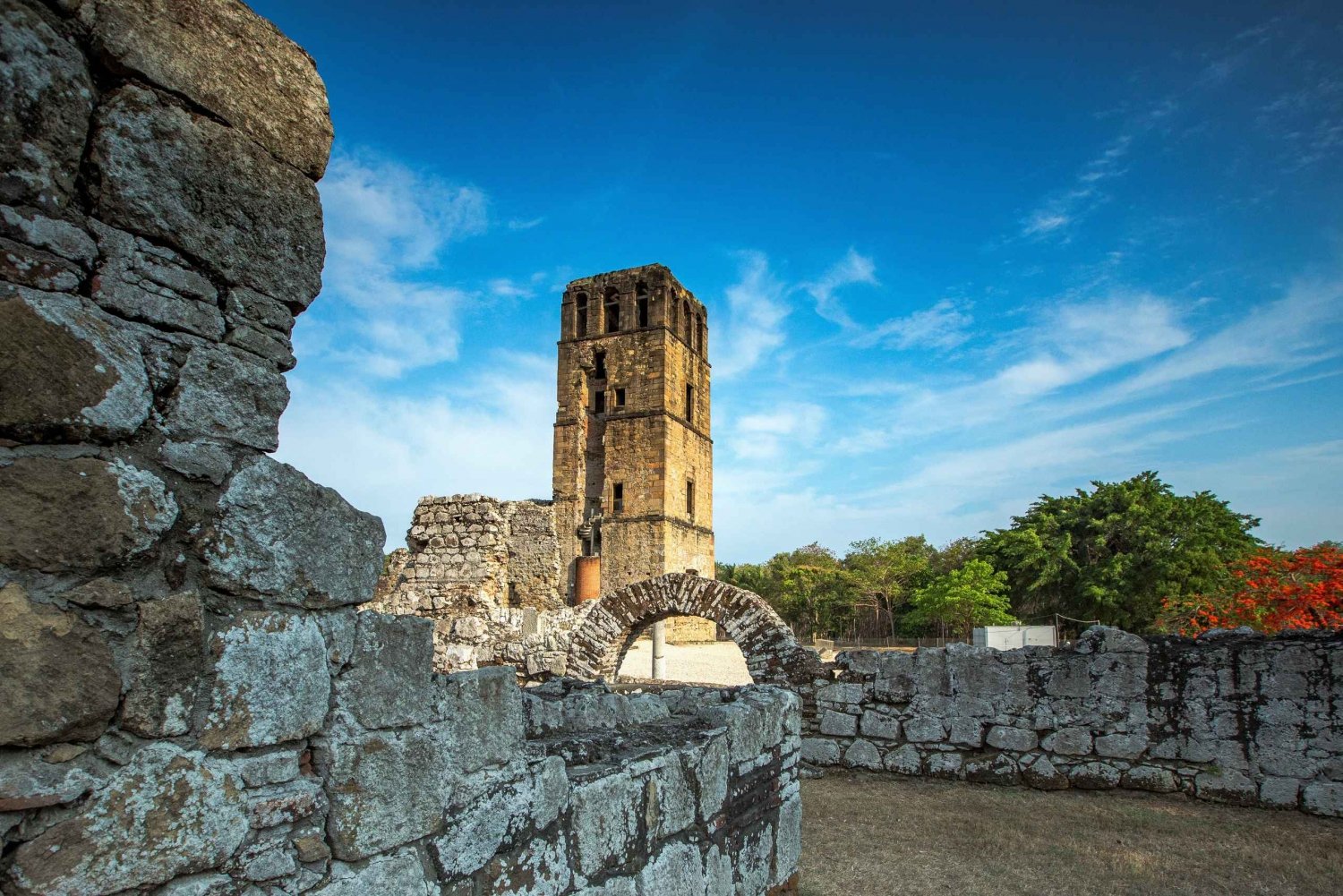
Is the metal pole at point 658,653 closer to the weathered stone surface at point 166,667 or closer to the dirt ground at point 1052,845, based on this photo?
the dirt ground at point 1052,845

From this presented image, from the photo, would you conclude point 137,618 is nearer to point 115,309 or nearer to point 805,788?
point 115,309

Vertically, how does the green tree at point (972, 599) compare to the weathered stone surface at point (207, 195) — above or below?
below

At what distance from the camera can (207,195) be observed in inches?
73.9

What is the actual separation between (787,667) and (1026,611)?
25.6 metres

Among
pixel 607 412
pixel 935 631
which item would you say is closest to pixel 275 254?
pixel 607 412

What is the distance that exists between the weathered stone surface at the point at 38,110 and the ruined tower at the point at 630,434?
29.1 metres

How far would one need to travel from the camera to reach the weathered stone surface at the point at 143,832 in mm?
1417

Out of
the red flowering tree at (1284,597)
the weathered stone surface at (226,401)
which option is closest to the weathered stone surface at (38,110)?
the weathered stone surface at (226,401)

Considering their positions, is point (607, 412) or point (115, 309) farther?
point (607, 412)

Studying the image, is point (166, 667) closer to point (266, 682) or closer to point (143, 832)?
point (266, 682)

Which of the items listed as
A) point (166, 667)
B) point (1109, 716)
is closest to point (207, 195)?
point (166, 667)

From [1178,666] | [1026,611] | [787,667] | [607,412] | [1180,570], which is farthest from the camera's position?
[607,412]

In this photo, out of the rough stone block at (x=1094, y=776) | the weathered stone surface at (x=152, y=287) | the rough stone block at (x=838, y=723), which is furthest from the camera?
the rough stone block at (x=838, y=723)

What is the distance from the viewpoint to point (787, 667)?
8.92 meters
